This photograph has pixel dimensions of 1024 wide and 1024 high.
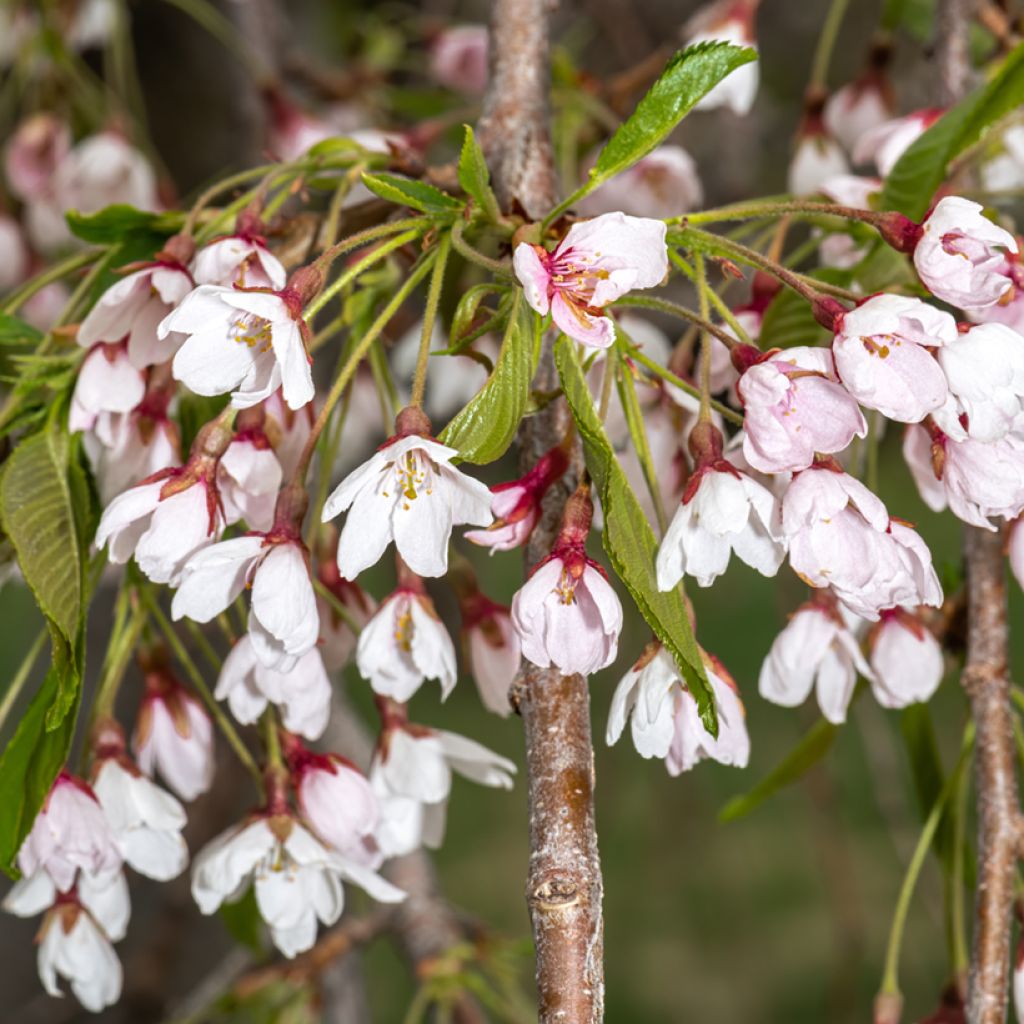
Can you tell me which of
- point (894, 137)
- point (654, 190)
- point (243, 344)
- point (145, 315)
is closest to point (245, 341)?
point (243, 344)

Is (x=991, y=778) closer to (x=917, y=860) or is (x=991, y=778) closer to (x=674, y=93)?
(x=917, y=860)

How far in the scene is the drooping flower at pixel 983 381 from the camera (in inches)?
24.1

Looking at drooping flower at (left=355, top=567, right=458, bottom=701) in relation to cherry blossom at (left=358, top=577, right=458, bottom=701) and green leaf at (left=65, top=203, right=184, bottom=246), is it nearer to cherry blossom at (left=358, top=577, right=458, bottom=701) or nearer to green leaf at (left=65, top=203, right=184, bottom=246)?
cherry blossom at (left=358, top=577, right=458, bottom=701)

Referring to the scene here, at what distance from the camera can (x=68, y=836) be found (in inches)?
28.8

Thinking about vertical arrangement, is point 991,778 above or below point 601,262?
below

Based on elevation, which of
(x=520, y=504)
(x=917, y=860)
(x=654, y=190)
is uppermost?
(x=520, y=504)

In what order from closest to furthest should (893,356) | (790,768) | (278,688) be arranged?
(893,356), (278,688), (790,768)

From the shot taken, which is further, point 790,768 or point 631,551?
point 790,768

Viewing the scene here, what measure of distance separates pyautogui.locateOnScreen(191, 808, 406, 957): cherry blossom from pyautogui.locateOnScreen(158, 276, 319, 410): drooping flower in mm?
293

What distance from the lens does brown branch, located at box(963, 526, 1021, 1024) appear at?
78 centimetres

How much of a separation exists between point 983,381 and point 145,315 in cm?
43

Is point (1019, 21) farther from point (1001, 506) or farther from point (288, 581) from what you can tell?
point (288, 581)

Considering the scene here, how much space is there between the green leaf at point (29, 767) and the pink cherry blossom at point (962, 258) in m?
0.48

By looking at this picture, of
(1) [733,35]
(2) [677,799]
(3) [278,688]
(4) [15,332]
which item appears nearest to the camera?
(3) [278,688]
